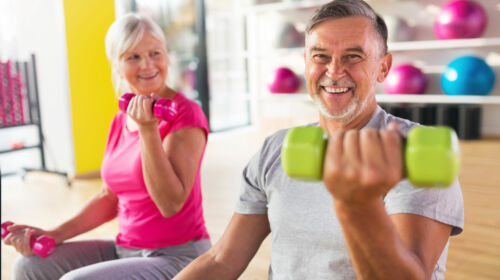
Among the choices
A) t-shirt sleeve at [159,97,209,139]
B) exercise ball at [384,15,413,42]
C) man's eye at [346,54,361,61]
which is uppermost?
exercise ball at [384,15,413,42]

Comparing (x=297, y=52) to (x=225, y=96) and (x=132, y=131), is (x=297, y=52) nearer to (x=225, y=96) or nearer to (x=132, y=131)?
(x=225, y=96)

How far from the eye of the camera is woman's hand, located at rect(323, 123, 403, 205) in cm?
45

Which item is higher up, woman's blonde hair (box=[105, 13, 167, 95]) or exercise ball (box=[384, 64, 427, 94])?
woman's blonde hair (box=[105, 13, 167, 95])

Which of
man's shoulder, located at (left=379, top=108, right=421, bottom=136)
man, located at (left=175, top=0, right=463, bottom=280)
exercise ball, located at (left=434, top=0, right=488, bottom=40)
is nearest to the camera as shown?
man, located at (left=175, top=0, right=463, bottom=280)

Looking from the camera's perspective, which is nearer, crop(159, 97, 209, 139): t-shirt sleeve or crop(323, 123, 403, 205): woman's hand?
crop(323, 123, 403, 205): woman's hand

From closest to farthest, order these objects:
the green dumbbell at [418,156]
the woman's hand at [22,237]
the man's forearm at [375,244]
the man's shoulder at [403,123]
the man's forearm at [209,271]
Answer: the green dumbbell at [418,156] < the man's forearm at [375,244] < the man's shoulder at [403,123] < the man's forearm at [209,271] < the woman's hand at [22,237]

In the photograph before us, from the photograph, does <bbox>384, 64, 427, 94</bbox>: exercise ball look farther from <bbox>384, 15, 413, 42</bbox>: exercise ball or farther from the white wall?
the white wall

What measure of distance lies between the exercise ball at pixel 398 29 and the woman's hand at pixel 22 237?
392cm

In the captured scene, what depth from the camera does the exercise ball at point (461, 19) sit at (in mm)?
4098

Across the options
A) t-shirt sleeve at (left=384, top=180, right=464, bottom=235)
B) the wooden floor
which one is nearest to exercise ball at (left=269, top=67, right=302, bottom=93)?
the wooden floor

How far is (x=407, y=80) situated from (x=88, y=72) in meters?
3.13

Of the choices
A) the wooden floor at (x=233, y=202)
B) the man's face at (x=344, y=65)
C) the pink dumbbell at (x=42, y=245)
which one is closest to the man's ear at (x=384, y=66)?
the man's face at (x=344, y=65)

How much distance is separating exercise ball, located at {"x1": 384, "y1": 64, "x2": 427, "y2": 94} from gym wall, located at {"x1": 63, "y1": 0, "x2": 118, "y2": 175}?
251 centimetres

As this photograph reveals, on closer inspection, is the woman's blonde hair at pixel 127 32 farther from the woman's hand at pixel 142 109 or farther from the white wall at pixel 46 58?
the white wall at pixel 46 58
